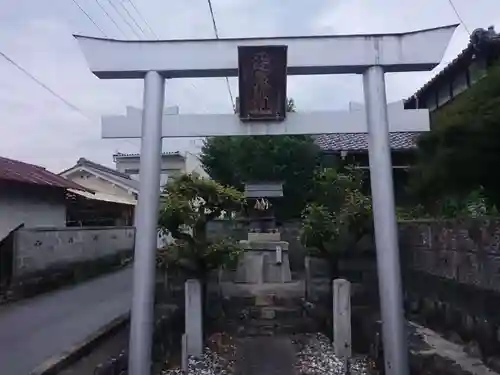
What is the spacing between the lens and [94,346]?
719 cm

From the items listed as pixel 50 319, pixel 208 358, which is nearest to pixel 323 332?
pixel 208 358

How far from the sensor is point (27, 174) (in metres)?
13.5

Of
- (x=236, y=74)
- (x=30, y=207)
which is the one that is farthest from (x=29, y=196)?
(x=236, y=74)

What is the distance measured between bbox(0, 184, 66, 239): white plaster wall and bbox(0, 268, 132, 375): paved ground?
6.68 ft

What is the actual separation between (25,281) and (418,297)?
835 cm

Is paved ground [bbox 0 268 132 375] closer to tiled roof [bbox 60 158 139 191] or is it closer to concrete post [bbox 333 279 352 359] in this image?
concrete post [bbox 333 279 352 359]

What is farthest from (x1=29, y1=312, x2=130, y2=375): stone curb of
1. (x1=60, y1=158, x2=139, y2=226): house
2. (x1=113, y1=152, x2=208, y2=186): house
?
(x1=113, y1=152, x2=208, y2=186): house

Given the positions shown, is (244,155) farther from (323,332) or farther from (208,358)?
(208,358)

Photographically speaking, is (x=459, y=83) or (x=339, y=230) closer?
(x=339, y=230)

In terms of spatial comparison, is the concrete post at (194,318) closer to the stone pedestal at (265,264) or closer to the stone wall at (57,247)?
the stone pedestal at (265,264)

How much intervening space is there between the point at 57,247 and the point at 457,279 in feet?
32.9

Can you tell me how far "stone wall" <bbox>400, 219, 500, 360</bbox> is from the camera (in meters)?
5.34

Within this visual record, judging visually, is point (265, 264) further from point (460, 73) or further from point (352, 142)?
point (460, 73)

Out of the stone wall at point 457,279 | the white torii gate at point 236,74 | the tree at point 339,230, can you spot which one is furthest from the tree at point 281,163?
the white torii gate at point 236,74
